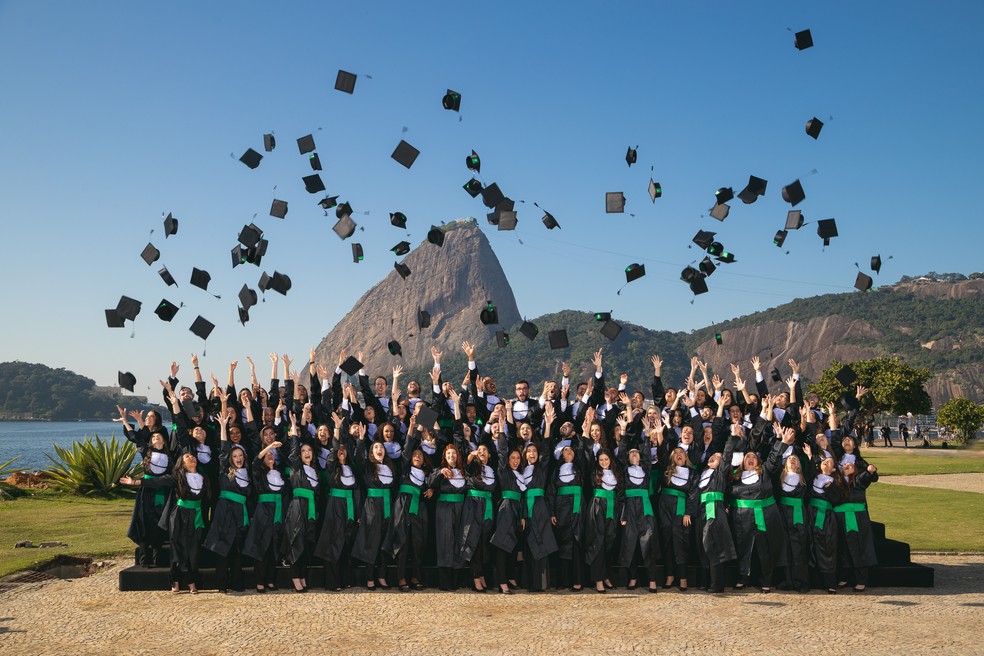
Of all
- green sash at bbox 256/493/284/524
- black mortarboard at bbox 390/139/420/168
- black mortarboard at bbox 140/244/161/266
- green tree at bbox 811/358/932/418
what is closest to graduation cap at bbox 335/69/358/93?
black mortarboard at bbox 390/139/420/168

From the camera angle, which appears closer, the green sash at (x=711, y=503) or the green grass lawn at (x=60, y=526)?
the green sash at (x=711, y=503)

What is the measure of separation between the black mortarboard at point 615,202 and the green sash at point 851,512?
5.10 metres

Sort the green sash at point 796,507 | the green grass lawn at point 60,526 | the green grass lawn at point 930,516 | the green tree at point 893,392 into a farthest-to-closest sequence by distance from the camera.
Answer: the green tree at point 893,392
the green grass lawn at point 930,516
the green grass lawn at point 60,526
the green sash at point 796,507

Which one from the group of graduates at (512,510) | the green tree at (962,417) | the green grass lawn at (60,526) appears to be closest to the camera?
the group of graduates at (512,510)

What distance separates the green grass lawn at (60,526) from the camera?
10190mm

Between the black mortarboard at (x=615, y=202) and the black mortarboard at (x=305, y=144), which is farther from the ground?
the black mortarboard at (x=305, y=144)

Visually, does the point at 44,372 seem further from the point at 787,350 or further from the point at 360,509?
the point at 360,509

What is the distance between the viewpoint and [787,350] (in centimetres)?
16025

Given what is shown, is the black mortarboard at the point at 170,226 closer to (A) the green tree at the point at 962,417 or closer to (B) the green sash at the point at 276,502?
(B) the green sash at the point at 276,502

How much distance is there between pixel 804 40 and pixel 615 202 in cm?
341

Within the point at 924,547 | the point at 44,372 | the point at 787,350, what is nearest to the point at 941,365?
the point at 787,350

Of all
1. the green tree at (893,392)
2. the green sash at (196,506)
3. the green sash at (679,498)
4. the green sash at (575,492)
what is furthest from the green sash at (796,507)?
the green tree at (893,392)

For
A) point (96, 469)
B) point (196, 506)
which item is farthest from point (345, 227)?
point (96, 469)

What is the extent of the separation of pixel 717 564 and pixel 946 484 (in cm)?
1404
